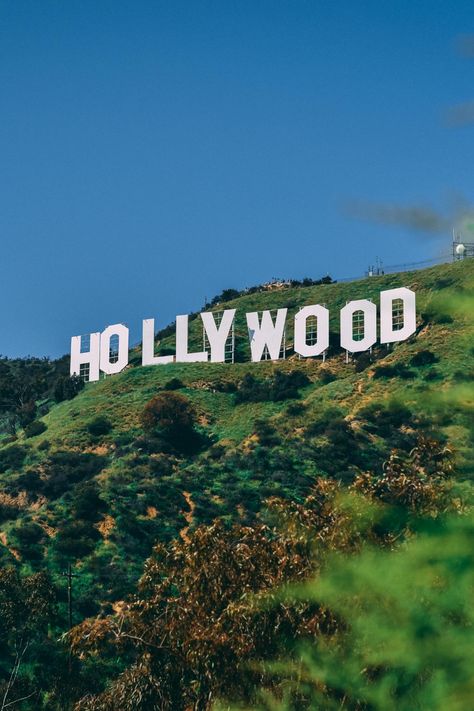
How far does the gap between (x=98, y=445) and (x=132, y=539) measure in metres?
14.5

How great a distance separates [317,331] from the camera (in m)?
74.6

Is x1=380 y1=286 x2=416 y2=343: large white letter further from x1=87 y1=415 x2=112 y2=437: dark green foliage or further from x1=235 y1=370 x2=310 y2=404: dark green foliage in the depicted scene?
x1=87 y1=415 x2=112 y2=437: dark green foliage

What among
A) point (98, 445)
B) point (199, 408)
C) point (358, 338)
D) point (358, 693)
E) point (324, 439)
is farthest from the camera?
point (358, 338)

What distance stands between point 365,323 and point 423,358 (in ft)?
18.0

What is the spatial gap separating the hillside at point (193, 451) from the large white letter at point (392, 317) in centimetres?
149

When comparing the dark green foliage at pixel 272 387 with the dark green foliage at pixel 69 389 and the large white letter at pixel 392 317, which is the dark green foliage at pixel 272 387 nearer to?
the large white letter at pixel 392 317

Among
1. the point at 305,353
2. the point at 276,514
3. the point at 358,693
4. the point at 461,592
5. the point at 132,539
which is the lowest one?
the point at 132,539

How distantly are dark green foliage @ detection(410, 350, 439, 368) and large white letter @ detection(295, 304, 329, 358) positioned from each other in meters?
6.71

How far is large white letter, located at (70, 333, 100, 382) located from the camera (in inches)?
3187

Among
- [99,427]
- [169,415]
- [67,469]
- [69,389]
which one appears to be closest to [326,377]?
[169,415]

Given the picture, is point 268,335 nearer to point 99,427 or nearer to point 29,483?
point 99,427

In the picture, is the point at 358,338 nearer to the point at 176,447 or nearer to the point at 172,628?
the point at 176,447

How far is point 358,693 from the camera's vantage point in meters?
2.47

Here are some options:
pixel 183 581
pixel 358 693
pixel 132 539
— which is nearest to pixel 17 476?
pixel 132 539
